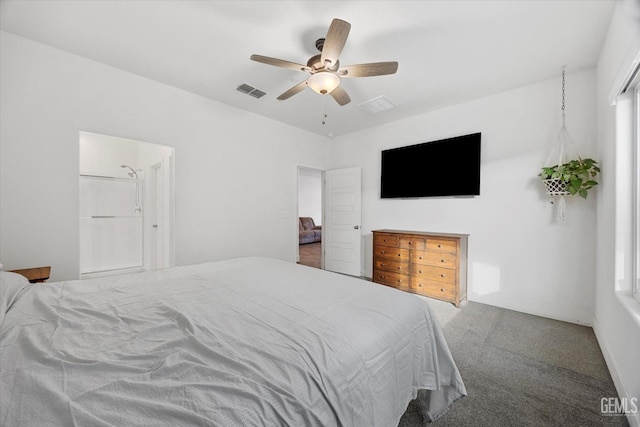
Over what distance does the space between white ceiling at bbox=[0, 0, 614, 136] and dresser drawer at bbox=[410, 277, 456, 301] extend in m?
2.49

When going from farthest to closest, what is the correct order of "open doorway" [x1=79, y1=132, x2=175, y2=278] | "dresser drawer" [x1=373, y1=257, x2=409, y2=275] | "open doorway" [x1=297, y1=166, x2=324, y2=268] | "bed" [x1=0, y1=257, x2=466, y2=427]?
"open doorway" [x1=297, y1=166, x2=324, y2=268]
"open doorway" [x1=79, y1=132, x2=175, y2=278]
"dresser drawer" [x1=373, y1=257, x2=409, y2=275]
"bed" [x1=0, y1=257, x2=466, y2=427]

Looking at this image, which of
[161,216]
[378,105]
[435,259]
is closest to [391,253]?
[435,259]

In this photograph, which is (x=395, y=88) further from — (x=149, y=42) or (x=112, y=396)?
(x=112, y=396)

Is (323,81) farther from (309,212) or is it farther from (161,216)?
(309,212)

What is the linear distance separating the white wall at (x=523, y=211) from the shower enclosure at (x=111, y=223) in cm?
525

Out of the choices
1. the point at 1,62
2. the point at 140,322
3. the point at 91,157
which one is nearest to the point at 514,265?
the point at 140,322

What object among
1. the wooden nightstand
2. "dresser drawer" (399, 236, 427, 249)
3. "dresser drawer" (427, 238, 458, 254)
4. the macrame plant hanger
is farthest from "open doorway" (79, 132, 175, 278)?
the macrame plant hanger

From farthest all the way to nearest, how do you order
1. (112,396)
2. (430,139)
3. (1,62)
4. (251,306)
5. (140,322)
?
(430,139) < (1,62) < (251,306) < (140,322) < (112,396)

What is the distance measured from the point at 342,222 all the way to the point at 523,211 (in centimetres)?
273

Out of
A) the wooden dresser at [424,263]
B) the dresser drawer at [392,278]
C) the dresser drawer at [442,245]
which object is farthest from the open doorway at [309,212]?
the dresser drawer at [442,245]

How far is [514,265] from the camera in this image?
308 cm

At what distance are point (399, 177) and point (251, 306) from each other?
3401mm

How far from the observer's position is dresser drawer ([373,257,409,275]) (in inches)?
142

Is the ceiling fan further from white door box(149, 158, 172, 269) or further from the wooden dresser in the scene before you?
the wooden dresser
